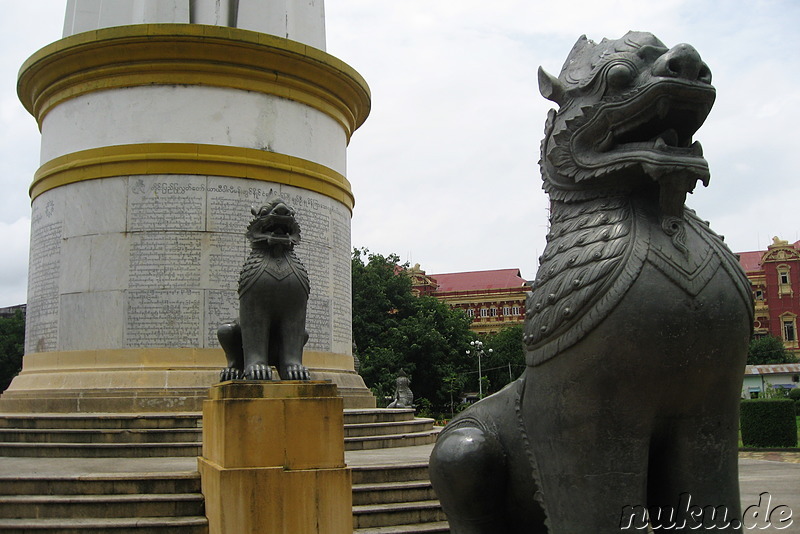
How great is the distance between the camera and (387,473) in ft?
25.6

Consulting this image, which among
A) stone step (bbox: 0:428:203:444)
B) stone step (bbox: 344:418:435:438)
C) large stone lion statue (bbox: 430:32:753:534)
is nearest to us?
large stone lion statue (bbox: 430:32:753:534)

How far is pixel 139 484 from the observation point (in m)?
7.21

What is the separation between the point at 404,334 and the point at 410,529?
2693 centimetres

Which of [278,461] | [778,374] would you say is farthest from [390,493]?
[778,374]

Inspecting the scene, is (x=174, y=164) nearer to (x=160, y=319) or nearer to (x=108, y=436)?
(x=160, y=319)

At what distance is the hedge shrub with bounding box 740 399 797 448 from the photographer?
1923 cm

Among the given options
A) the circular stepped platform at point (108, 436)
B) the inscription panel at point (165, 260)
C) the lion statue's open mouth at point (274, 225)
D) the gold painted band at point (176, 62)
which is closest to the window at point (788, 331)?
the gold painted band at point (176, 62)

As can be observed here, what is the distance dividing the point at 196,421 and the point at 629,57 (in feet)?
28.3

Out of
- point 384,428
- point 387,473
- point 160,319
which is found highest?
point 160,319

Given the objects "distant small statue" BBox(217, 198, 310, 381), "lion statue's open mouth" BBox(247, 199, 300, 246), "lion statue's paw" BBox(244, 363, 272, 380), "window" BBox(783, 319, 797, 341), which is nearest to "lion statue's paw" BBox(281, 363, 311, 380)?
"distant small statue" BBox(217, 198, 310, 381)

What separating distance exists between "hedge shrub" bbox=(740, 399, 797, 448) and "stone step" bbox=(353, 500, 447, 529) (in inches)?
597

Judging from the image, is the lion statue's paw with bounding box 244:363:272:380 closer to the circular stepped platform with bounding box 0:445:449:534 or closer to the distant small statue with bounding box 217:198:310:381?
the distant small statue with bounding box 217:198:310:381

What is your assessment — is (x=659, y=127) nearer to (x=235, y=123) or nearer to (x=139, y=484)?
(x=139, y=484)

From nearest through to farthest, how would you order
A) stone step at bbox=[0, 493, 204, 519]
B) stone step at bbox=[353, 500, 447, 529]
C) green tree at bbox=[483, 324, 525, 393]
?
1. stone step at bbox=[0, 493, 204, 519]
2. stone step at bbox=[353, 500, 447, 529]
3. green tree at bbox=[483, 324, 525, 393]
